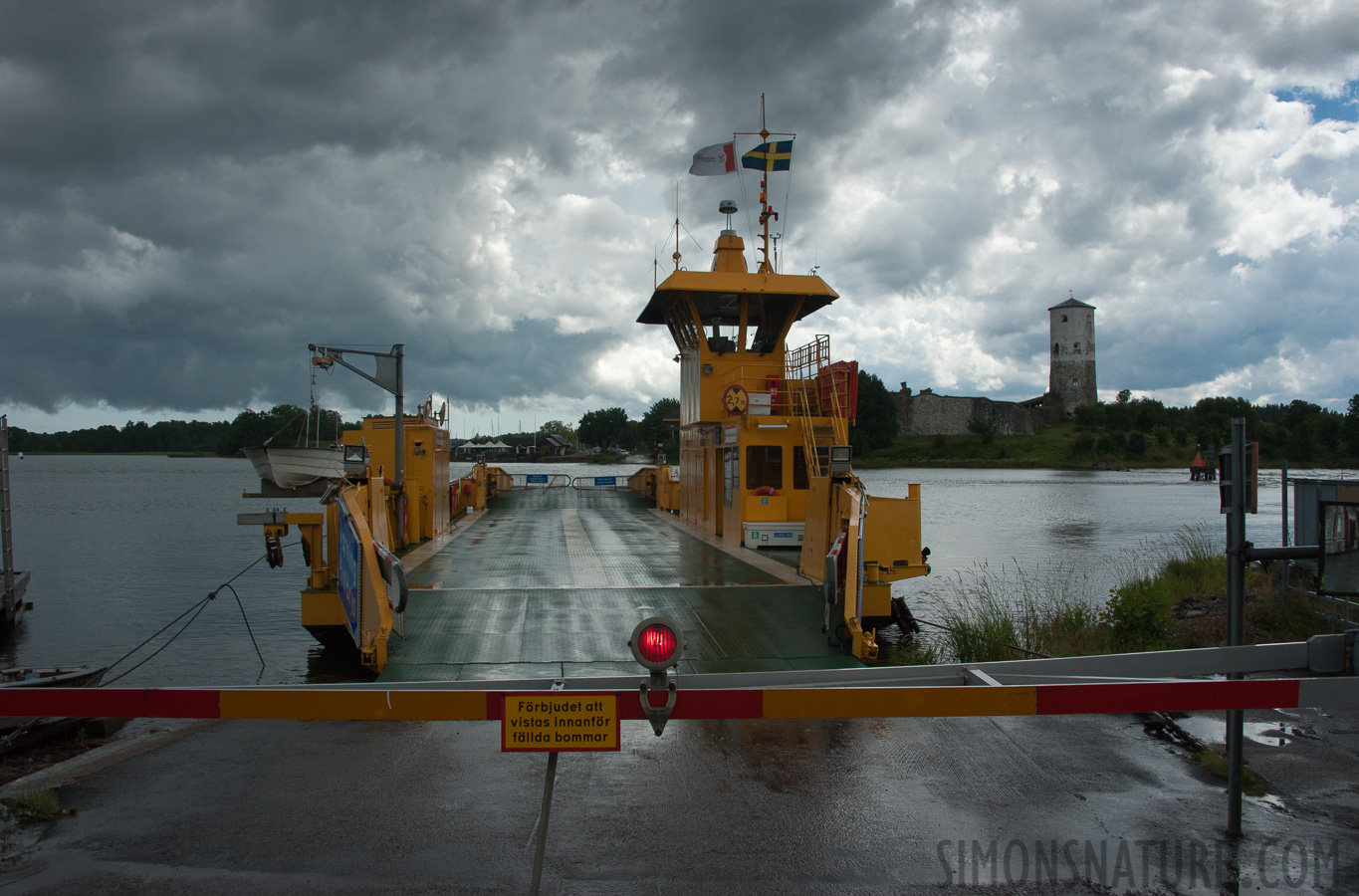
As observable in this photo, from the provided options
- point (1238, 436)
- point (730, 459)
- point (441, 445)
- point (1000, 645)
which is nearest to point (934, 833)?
point (1238, 436)

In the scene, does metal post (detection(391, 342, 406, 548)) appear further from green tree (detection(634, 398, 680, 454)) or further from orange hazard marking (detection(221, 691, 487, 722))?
green tree (detection(634, 398, 680, 454))

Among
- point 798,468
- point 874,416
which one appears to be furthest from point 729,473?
point 874,416

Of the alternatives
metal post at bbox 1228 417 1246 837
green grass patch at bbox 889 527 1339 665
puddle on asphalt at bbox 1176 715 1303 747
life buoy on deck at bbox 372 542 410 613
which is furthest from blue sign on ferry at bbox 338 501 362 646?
puddle on asphalt at bbox 1176 715 1303 747

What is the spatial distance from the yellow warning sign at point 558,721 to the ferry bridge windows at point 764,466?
36.6ft

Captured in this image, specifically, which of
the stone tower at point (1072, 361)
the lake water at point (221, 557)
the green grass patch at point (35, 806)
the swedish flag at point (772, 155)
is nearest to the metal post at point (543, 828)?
the green grass patch at point (35, 806)

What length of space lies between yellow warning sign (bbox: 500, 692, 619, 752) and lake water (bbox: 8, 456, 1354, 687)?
8.54 m

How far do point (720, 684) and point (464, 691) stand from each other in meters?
1.23

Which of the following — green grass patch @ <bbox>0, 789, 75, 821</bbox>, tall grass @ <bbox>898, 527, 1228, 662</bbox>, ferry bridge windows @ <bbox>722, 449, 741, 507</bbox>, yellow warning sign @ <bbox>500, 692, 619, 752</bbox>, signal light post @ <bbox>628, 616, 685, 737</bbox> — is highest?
ferry bridge windows @ <bbox>722, 449, 741, 507</bbox>

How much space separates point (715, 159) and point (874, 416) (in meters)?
75.6

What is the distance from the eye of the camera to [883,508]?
8.92 m

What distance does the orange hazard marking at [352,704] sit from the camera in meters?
3.27

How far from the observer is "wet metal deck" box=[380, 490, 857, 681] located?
6801 mm

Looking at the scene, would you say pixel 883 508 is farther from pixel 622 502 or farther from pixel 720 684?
pixel 622 502

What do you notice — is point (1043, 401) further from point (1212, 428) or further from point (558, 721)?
point (558, 721)
